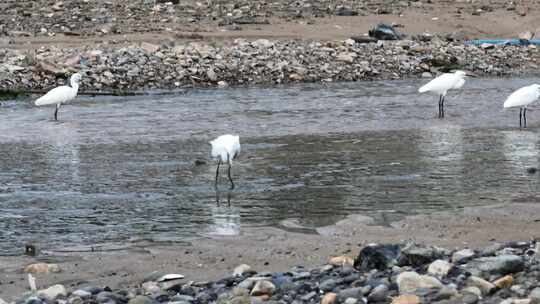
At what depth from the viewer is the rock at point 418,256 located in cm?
717

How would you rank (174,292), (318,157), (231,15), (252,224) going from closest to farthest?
(174,292), (252,224), (318,157), (231,15)

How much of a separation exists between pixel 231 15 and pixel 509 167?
1872 cm

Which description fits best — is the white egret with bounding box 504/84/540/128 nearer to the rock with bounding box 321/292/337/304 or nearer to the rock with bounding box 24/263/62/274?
the rock with bounding box 24/263/62/274

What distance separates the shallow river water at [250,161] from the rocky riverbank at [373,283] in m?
1.83

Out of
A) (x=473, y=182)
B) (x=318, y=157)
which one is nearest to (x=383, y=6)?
(x=318, y=157)

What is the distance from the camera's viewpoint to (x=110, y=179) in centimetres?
1227

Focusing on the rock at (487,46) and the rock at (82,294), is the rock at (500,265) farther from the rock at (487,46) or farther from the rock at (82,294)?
the rock at (487,46)

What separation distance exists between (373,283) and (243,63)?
1718 cm

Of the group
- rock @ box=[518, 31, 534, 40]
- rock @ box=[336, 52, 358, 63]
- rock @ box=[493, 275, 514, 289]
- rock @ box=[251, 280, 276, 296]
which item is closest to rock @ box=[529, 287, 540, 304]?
rock @ box=[493, 275, 514, 289]

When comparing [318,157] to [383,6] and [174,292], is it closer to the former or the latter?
[174,292]

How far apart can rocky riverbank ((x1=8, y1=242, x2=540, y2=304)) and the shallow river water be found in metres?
1.83

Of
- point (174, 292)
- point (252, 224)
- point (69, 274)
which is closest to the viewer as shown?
point (174, 292)

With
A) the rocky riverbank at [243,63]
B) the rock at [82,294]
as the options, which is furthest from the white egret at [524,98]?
the rock at [82,294]

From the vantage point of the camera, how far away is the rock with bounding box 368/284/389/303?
6316mm
